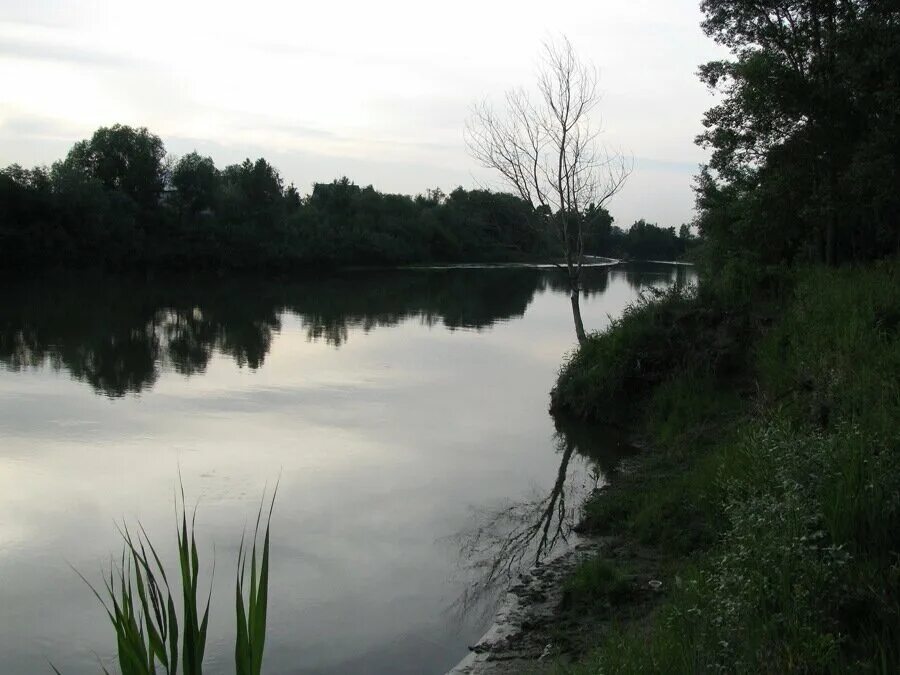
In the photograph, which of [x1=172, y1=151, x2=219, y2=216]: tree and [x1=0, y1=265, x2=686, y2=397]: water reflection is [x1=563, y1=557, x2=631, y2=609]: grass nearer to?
[x1=0, y1=265, x2=686, y2=397]: water reflection

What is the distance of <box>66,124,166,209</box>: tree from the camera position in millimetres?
67625

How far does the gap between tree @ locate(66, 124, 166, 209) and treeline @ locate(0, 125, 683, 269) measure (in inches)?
3.2

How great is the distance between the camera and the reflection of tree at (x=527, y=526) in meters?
8.36

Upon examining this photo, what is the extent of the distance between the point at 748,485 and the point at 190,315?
1173 inches

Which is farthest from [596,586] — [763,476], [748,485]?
[763,476]

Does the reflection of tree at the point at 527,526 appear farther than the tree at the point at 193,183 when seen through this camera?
No

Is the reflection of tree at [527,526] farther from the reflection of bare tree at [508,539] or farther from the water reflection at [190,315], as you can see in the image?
the water reflection at [190,315]

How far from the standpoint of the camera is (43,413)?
14938 mm

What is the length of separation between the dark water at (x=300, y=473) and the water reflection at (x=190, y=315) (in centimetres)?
21

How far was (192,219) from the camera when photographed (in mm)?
69688

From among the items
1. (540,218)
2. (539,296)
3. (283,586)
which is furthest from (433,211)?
(283,586)

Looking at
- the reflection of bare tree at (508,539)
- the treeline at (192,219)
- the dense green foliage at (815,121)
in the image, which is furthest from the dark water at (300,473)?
the treeline at (192,219)

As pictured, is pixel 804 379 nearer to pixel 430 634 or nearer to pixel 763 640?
pixel 430 634

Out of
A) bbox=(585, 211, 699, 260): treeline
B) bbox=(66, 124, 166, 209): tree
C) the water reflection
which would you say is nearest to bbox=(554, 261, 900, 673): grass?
the water reflection
